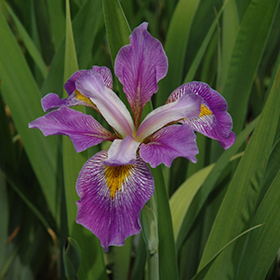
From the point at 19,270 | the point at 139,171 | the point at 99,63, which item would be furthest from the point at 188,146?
the point at 19,270

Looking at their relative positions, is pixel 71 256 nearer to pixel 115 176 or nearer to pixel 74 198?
pixel 74 198

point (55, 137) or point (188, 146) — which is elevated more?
point (188, 146)

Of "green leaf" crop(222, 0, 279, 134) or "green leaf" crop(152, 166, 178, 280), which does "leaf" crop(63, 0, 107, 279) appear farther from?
"green leaf" crop(222, 0, 279, 134)

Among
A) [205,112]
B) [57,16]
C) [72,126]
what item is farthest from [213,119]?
[57,16]

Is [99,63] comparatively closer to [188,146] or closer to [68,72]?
[68,72]

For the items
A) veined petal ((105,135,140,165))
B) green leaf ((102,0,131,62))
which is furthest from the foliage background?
veined petal ((105,135,140,165))

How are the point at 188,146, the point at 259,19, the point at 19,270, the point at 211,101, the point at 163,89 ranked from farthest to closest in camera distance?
the point at 19,270 < the point at 163,89 < the point at 259,19 < the point at 211,101 < the point at 188,146

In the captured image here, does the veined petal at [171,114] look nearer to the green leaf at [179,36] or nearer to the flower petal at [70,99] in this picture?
the flower petal at [70,99]
